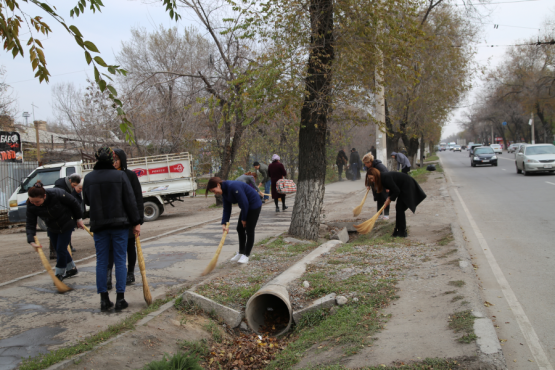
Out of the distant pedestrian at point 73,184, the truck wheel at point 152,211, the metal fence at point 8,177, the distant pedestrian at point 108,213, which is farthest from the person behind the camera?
the metal fence at point 8,177

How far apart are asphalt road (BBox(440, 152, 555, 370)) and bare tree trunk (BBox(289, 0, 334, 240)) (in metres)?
3.02

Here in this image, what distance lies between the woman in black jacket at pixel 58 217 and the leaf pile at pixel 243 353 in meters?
3.13

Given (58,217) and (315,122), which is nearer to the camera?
(58,217)

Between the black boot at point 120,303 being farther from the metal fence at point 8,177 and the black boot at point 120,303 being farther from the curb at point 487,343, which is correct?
the metal fence at point 8,177

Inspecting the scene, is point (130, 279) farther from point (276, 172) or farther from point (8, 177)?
point (8, 177)

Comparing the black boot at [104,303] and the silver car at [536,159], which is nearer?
the black boot at [104,303]

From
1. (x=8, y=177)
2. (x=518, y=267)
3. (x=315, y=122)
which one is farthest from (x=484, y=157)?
(x=8, y=177)

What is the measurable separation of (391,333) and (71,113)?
2468cm

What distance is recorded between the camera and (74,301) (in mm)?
5453

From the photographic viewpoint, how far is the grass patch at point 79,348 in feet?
11.6

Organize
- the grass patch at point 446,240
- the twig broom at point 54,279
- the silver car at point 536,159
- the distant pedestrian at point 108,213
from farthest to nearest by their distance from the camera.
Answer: the silver car at point 536,159 → the grass patch at point 446,240 → the twig broom at point 54,279 → the distant pedestrian at point 108,213

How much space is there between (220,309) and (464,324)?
259 centimetres

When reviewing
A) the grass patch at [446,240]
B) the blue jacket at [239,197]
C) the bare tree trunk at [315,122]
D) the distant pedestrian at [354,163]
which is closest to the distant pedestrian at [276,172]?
the bare tree trunk at [315,122]

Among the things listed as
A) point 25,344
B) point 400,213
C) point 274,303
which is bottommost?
point 274,303
